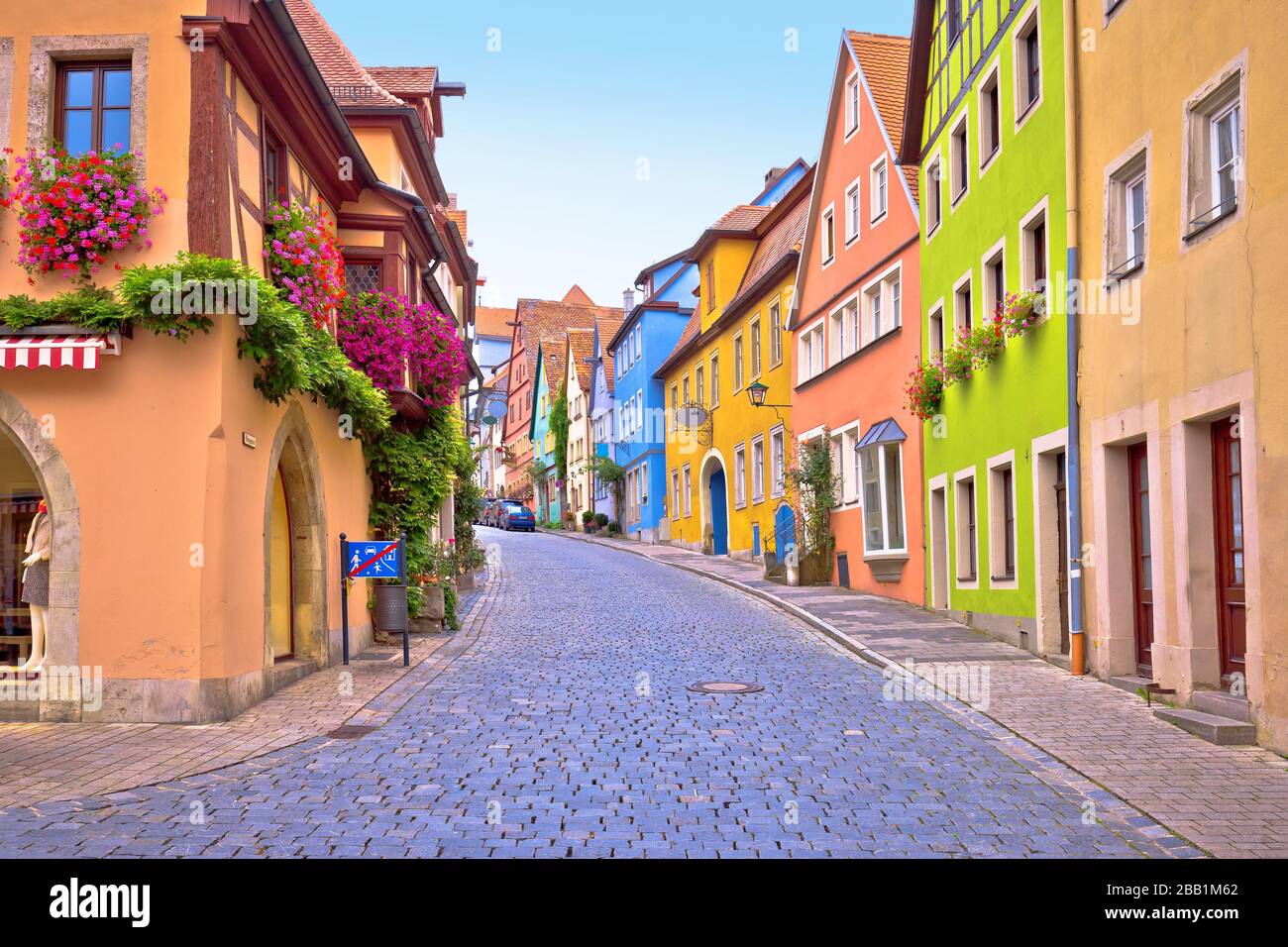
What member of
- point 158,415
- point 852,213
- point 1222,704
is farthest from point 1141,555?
point 852,213

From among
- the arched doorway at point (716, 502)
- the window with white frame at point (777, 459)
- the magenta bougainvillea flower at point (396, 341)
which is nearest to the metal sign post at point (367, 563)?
the magenta bougainvillea flower at point (396, 341)

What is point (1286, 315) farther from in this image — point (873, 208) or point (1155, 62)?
point (873, 208)

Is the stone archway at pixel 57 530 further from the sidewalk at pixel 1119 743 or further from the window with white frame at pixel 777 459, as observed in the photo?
the window with white frame at pixel 777 459

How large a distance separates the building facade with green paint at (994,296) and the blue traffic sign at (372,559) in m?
7.55

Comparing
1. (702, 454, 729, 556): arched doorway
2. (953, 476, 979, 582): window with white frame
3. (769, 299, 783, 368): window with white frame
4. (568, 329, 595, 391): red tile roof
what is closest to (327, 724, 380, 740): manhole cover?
(953, 476, 979, 582): window with white frame

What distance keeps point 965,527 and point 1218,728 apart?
28.2ft

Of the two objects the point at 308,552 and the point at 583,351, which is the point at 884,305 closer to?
the point at 308,552

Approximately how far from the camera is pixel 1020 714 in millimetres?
10617

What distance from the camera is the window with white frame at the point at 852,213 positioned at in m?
23.4

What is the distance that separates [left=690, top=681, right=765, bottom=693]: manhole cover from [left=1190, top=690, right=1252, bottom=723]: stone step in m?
4.02

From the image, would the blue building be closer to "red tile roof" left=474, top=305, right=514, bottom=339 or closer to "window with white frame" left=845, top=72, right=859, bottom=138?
"window with white frame" left=845, top=72, right=859, bottom=138

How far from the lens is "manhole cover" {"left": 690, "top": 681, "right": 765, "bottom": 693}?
39.9ft

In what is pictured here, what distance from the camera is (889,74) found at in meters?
23.3

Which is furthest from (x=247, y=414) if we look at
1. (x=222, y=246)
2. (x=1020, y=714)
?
(x=1020, y=714)
